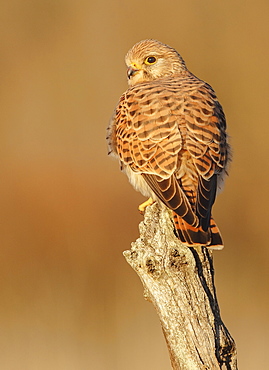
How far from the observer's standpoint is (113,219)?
6285 millimetres

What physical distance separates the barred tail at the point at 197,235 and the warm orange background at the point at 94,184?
2276 mm

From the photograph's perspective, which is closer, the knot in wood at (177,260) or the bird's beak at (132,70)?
the knot in wood at (177,260)

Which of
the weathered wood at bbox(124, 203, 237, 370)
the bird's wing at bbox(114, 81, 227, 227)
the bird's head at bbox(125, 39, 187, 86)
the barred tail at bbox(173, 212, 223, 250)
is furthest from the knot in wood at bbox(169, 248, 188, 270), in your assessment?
the bird's head at bbox(125, 39, 187, 86)

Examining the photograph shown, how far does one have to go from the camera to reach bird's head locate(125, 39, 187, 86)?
4707 millimetres

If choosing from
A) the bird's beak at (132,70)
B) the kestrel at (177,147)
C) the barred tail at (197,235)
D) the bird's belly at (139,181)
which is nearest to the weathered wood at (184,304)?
the barred tail at (197,235)

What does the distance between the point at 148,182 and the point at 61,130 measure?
3.30m

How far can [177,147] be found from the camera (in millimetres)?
3725

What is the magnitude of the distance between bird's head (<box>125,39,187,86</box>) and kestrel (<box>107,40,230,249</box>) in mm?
318

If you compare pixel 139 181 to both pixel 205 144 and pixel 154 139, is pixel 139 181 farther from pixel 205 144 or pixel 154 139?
pixel 205 144

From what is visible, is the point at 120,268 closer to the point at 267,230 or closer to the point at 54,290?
the point at 54,290

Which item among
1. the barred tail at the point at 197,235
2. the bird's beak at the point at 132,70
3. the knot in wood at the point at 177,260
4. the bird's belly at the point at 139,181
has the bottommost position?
the knot in wood at the point at 177,260

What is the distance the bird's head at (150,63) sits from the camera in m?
4.71

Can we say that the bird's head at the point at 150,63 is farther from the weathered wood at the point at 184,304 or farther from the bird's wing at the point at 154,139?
the weathered wood at the point at 184,304

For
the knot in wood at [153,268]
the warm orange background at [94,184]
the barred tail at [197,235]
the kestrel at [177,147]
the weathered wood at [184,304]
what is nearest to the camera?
the weathered wood at [184,304]
